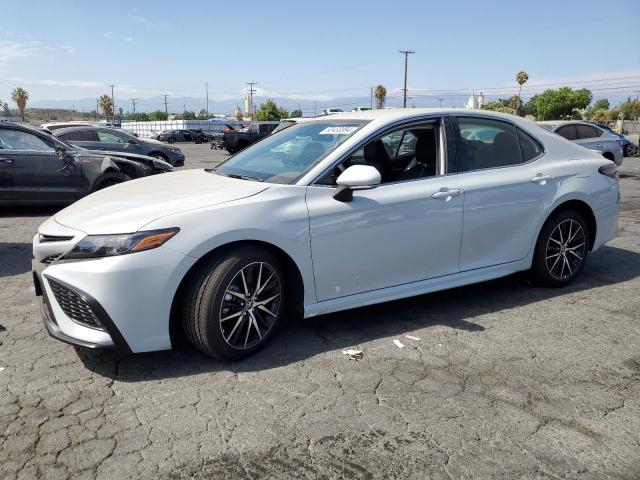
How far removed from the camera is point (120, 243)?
3217 mm

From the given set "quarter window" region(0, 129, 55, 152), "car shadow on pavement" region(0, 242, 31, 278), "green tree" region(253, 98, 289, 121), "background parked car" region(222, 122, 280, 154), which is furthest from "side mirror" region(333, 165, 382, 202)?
"green tree" region(253, 98, 289, 121)

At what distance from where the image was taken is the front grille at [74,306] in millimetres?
3234

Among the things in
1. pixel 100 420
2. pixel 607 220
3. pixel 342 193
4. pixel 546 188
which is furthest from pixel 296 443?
pixel 607 220

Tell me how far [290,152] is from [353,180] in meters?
0.76

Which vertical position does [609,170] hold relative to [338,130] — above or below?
below

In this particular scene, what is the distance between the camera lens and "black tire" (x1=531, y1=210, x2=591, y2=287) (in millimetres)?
4898

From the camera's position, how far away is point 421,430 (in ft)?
9.35

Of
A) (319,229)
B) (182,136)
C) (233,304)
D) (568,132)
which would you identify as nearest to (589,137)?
(568,132)

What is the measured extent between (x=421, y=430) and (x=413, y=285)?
1.50 m

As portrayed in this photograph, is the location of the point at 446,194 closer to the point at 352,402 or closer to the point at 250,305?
the point at 250,305

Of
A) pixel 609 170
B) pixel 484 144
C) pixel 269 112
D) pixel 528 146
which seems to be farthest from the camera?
pixel 269 112

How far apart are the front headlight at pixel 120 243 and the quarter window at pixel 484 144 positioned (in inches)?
96.4

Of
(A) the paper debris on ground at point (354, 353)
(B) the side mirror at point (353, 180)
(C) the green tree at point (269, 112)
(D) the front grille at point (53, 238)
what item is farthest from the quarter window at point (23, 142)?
(C) the green tree at point (269, 112)

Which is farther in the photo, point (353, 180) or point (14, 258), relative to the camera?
point (14, 258)
